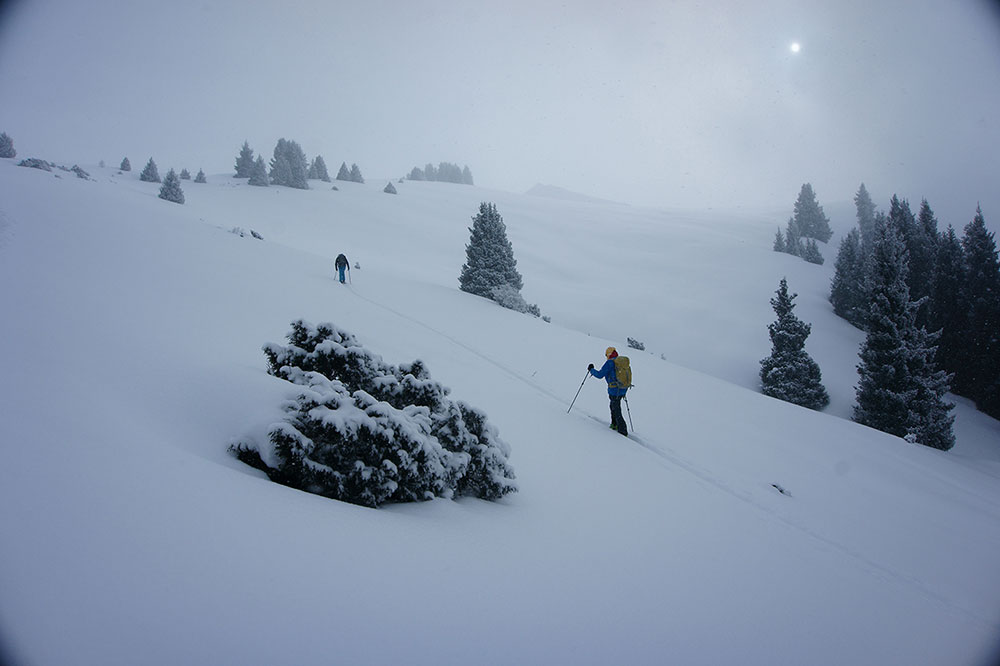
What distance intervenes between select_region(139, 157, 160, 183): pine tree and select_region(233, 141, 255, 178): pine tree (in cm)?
1155

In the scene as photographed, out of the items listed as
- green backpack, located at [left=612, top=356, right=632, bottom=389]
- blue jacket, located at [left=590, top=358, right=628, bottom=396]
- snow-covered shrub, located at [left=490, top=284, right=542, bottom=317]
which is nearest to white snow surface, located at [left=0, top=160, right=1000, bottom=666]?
blue jacket, located at [left=590, top=358, right=628, bottom=396]

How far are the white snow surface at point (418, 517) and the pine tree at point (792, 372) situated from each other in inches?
355

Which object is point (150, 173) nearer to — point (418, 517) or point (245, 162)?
point (245, 162)

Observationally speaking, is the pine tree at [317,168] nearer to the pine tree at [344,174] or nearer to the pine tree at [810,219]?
the pine tree at [344,174]

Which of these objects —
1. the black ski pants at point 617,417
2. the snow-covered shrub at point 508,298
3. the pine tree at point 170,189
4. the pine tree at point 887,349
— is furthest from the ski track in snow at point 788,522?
the pine tree at point 170,189

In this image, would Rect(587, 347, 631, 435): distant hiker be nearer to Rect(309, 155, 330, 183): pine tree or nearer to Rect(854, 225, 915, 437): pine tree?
Rect(854, 225, 915, 437): pine tree

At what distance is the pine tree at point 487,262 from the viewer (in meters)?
22.6

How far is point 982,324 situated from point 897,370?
12.6 metres

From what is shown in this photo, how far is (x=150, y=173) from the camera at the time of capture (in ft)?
176

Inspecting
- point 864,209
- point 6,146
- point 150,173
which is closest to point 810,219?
point 864,209

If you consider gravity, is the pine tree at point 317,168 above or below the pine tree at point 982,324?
above

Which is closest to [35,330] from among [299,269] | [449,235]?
[299,269]

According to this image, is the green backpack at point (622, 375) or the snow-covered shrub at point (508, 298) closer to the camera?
the green backpack at point (622, 375)

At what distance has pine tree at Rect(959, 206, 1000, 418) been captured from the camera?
24.1m
